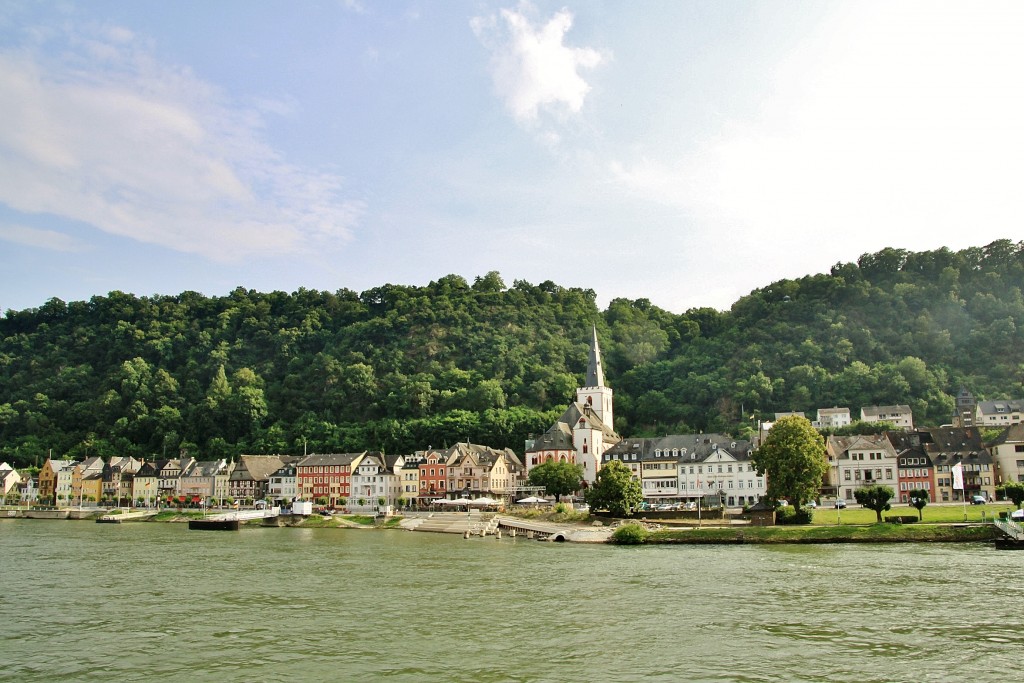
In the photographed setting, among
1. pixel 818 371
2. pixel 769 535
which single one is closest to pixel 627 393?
pixel 818 371

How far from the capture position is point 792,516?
191 ft

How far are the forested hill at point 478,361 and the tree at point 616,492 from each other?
44.9 meters

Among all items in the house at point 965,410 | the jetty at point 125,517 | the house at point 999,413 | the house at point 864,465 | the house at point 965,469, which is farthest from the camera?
the house at point 965,410

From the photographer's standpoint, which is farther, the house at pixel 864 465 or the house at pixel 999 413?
the house at pixel 999 413

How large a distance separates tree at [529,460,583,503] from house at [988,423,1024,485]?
4103cm

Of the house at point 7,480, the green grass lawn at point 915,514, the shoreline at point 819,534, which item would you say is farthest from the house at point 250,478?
the green grass lawn at point 915,514

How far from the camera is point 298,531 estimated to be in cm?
7644

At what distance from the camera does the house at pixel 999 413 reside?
104562 millimetres

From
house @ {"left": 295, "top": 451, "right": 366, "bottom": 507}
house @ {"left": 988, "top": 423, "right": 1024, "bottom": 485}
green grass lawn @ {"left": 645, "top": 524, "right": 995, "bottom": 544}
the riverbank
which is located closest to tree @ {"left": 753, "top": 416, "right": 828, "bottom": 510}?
green grass lawn @ {"left": 645, "top": 524, "right": 995, "bottom": 544}

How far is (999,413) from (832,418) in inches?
799

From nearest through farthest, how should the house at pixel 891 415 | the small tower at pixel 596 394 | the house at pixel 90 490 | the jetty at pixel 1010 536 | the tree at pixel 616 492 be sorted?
1. the jetty at pixel 1010 536
2. the tree at pixel 616 492
3. the house at pixel 891 415
4. the small tower at pixel 596 394
5. the house at pixel 90 490

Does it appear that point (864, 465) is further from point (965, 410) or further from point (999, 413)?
point (965, 410)

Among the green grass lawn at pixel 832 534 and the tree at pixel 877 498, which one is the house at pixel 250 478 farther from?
the tree at pixel 877 498

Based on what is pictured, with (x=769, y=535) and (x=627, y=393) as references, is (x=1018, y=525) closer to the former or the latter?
(x=769, y=535)
